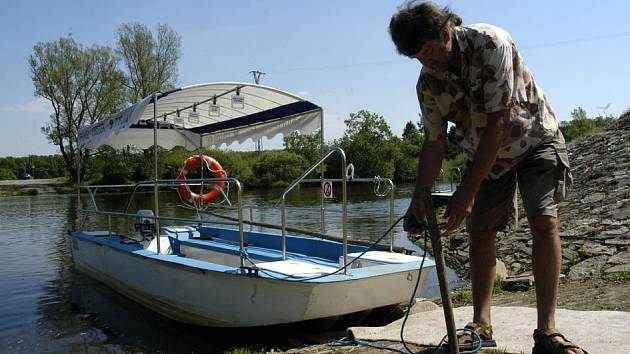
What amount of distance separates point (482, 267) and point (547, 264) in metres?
0.46

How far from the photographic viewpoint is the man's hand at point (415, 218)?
2.93 meters

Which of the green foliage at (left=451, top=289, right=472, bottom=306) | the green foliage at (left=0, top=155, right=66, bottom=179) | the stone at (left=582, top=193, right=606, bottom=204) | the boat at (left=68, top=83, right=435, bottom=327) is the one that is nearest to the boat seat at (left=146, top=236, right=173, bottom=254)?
the boat at (left=68, top=83, right=435, bottom=327)

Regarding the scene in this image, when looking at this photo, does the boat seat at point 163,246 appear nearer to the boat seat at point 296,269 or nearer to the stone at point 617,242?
the boat seat at point 296,269

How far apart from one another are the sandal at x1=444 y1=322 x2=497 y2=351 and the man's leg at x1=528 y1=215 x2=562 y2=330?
0.43m

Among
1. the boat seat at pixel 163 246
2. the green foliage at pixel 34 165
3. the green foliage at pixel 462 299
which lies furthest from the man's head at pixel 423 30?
the green foliage at pixel 34 165

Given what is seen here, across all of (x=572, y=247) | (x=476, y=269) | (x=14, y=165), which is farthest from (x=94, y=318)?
(x=14, y=165)

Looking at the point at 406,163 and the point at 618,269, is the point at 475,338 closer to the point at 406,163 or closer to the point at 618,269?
the point at 618,269

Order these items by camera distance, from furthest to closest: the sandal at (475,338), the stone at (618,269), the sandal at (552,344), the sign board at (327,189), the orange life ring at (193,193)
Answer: the orange life ring at (193,193) < the sign board at (327,189) < the stone at (618,269) < the sandal at (475,338) < the sandal at (552,344)

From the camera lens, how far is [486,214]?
3.11 metres

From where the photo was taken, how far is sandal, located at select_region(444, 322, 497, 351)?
312 cm

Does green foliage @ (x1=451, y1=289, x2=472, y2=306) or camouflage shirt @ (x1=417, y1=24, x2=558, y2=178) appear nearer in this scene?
camouflage shirt @ (x1=417, y1=24, x2=558, y2=178)

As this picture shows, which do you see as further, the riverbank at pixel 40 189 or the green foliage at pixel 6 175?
the green foliage at pixel 6 175

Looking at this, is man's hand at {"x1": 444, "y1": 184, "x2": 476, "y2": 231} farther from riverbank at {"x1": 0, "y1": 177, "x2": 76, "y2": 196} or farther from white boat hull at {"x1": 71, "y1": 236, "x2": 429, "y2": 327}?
riverbank at {"x1": 0, "y1": 177, "x2": 76, "y2": 196}

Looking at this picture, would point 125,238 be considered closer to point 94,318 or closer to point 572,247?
point 94,318
